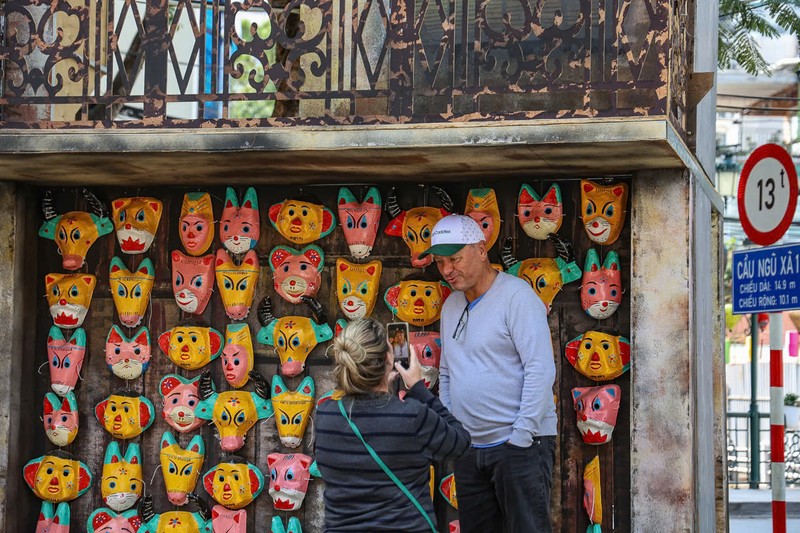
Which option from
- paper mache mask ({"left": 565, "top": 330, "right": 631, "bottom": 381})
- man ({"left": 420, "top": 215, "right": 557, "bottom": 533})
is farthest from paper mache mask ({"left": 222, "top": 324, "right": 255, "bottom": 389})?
paper mache mask ({"left": 565, "top": 330, "right": 631, "bottom": 381})

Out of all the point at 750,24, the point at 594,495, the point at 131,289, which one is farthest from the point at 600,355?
the point at 750,24

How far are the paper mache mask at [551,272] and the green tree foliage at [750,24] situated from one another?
6.48m

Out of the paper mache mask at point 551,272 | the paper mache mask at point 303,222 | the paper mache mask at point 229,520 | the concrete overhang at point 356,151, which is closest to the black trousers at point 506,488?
the paper mache mask at point 551,272

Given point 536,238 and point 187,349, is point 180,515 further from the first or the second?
point 536,238

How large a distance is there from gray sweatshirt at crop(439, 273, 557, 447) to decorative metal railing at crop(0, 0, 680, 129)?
3.53ft

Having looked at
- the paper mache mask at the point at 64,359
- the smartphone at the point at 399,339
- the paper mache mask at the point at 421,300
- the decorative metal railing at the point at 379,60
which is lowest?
the paper mache mask at the point at 64,359

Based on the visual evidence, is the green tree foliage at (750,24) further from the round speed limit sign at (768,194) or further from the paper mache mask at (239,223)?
the paper mache mask at (239,223)

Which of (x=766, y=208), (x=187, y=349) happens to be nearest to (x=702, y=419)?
(x=766, y=208)

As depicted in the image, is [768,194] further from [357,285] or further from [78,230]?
[78,230]

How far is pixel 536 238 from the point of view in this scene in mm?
6836

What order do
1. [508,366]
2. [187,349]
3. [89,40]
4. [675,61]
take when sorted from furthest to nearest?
[187,349] → [89,40] → [675,61] → [508,366]

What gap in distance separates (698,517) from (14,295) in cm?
480

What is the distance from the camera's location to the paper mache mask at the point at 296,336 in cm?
706

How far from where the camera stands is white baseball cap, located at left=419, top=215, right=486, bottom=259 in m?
6.02
